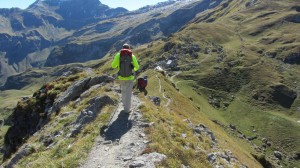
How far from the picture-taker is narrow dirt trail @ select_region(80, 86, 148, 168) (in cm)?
2158

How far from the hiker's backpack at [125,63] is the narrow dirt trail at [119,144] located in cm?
358

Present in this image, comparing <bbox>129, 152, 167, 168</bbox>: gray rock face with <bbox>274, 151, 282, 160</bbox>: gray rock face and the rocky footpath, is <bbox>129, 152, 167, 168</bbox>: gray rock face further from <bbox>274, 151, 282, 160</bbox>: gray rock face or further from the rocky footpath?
<bbox>274, 151, 282, 160</bbox>: gray rock face

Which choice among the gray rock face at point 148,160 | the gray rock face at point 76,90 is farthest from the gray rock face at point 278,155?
the gray rock face at point 148,160

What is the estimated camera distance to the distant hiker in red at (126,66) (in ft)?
88.7

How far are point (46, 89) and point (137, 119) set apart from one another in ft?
83.8

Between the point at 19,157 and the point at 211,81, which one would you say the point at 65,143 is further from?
the point at 211,81

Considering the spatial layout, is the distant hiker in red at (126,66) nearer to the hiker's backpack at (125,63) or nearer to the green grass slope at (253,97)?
the hiker's backpack at (125,63)

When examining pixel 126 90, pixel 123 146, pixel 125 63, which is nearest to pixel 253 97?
pixel 126 90

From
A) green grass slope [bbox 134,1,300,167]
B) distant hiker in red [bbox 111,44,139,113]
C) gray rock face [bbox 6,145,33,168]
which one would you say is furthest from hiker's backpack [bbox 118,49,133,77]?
green grass slope [bbox 134,1,300,167]

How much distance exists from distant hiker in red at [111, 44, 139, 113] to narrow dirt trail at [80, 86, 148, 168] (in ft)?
6.41

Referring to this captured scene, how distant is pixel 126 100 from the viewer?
2858 cm

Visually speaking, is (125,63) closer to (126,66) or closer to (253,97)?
(126,66)

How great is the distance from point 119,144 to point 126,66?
632 cm

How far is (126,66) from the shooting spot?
89.7 feet
